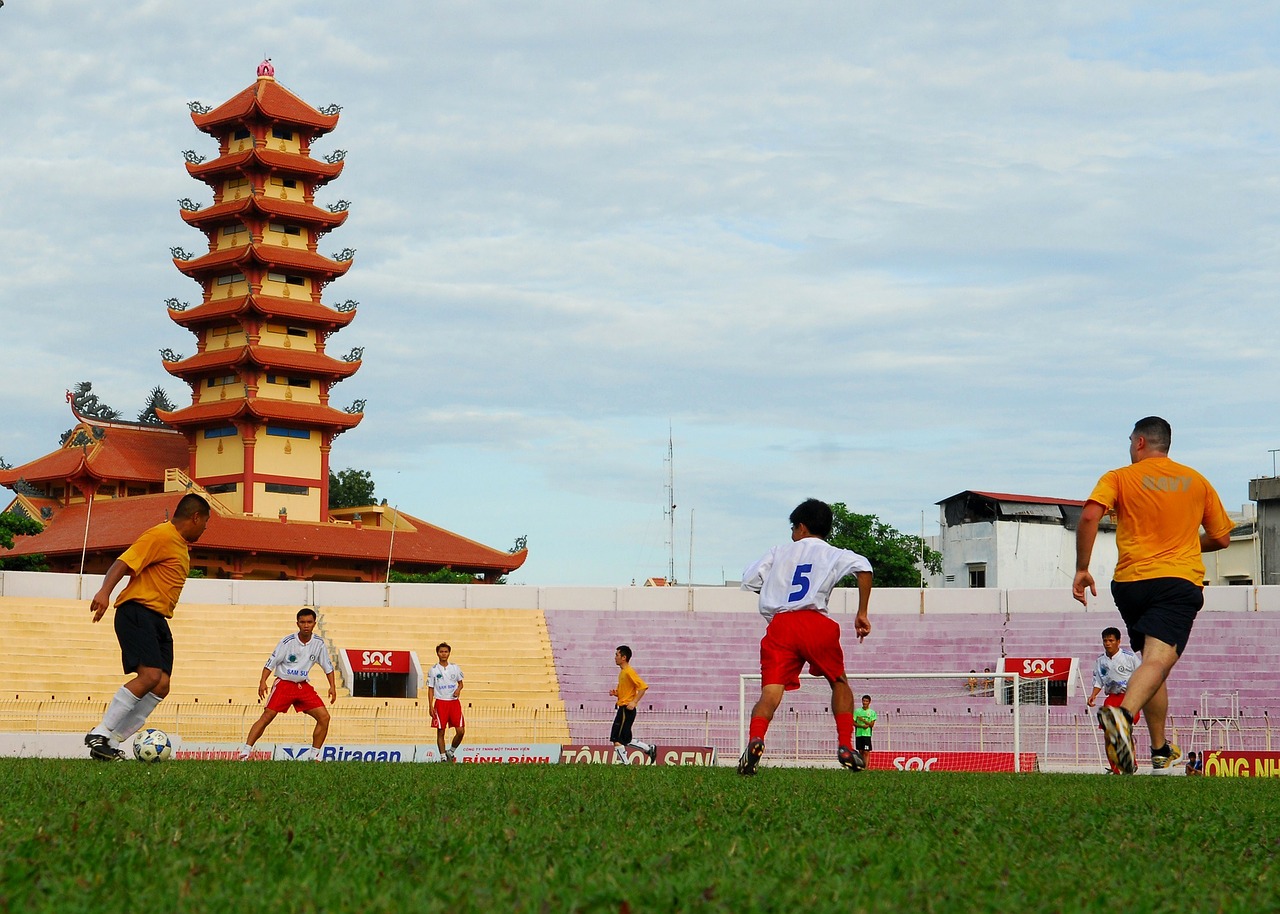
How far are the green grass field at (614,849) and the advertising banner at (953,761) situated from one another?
1449 cm

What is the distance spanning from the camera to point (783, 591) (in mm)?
8188

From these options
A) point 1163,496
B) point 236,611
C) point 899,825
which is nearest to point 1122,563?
point 1163,496

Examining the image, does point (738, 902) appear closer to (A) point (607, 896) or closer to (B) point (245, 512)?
(A) point (607, 896)

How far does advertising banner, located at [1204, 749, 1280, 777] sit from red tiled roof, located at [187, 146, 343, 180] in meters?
46.6

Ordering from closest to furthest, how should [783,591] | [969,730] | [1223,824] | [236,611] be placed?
1. [1223,824]
2. [783,591]
3. [969,730]
4. [236,611]

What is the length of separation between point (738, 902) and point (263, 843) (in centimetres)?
128

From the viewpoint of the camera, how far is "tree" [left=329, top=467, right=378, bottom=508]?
8769cm

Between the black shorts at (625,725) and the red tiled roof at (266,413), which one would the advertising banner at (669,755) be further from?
the red tiled roof at (266,413)

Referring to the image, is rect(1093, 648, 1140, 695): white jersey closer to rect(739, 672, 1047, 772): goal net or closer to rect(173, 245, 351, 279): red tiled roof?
rect(739, 672, 1047, 772): goal net

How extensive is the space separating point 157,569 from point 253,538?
141 ft

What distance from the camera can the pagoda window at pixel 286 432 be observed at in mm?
55875

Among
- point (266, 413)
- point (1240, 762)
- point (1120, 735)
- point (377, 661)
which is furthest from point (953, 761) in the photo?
point (266, 413)

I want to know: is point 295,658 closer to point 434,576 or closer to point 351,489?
point 434,576

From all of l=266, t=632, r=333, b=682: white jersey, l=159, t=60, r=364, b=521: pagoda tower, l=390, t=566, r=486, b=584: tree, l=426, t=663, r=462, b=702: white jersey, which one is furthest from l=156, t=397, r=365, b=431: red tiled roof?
l=266, t=632, r=333, b=682: white jersey
